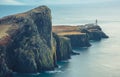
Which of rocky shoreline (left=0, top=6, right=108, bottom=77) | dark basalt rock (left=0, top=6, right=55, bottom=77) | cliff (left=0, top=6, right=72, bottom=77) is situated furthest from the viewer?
dark basalt rock (left=0, top=6, right=55, bottom=77)

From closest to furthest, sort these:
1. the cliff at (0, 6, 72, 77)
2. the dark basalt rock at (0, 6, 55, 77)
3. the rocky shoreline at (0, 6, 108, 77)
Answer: the rocky shoreline at (0, 6, 108, 77), the cliff at (0, 6, 72, 77), the dark basalt rock at (0, 6, 55, 77)

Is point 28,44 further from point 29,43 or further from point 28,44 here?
point 29,43

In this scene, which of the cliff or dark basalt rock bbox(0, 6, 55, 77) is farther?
dark basalt rock bbox(0, 6, 55, 77)

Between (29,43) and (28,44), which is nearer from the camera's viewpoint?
(28,44)

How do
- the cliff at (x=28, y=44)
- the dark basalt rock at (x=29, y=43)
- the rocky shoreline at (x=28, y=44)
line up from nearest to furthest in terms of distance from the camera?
the rocky shoreline at (x=28, y=44), the cliff at (x=28, y=44), the dark basalt rock at (x=29, y=43)

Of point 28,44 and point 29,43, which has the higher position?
point 29,43

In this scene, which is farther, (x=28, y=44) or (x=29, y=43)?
(x=29, y=43)

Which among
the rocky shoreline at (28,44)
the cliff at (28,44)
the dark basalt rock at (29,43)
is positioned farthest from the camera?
the dark basalt rock at (29,43)

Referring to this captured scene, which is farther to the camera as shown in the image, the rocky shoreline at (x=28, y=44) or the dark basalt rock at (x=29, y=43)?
the dark basalt rock at (x=29, y=43)

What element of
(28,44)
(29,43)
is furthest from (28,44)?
(29,43)
